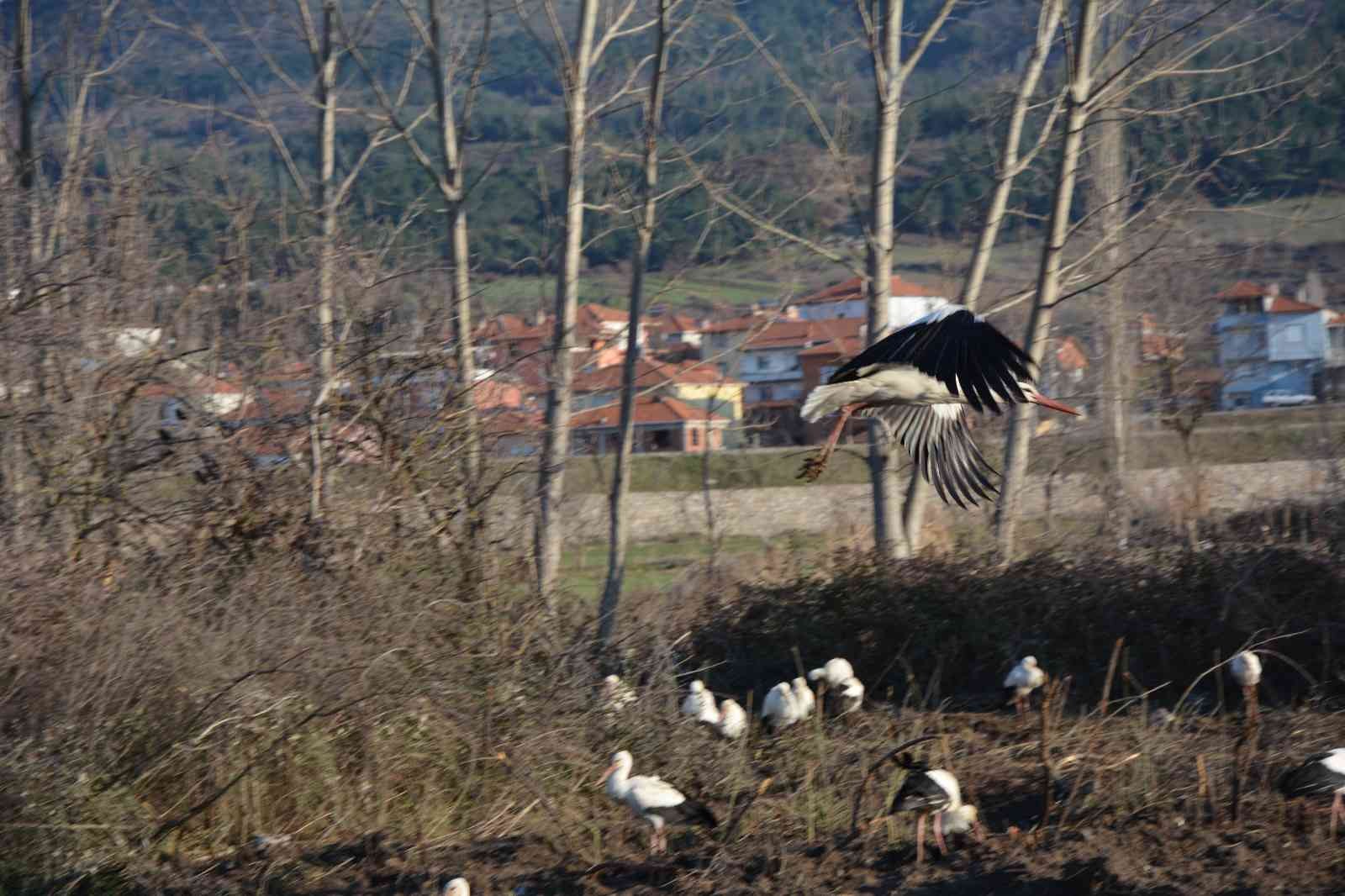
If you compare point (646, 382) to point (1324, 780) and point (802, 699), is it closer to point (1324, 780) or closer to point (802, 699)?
point (802, 699)

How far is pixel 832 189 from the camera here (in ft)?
43.4

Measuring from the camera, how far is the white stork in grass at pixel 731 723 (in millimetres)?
7293

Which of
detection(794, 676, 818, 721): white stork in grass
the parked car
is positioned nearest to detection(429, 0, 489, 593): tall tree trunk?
detection(794, 676, 818, 721): white stork in grass

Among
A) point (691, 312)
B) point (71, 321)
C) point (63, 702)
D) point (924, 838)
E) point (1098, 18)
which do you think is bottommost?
point (924, 838)

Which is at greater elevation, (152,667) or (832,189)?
(832,189)

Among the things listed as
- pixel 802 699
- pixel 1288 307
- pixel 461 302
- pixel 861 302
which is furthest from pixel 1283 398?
pixel 461 302

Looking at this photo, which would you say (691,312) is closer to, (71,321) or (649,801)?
(71,321)

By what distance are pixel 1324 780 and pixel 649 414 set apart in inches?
675

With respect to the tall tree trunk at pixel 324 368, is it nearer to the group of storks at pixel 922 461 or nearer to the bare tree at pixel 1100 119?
the group of storks at pixel 922 461

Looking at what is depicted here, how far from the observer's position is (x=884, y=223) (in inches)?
477

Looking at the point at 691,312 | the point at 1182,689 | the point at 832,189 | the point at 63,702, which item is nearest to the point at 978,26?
the point at 832,189

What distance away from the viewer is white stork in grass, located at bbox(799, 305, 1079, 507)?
6391 millimetres

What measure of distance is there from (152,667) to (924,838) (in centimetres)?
373

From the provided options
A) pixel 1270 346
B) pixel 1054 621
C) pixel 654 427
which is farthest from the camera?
pixel 654 427
